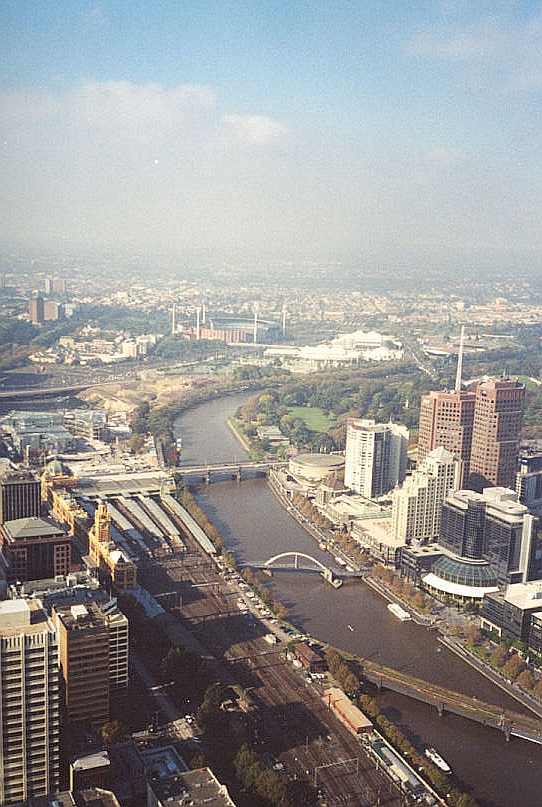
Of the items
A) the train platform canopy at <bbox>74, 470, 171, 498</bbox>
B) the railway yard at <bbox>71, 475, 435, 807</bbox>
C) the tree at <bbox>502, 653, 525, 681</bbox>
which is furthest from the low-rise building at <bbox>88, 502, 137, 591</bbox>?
the tree at <bbox>502, 653, 525, 681</bbox>

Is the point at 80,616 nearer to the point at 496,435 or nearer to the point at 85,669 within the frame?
the point at 85,669

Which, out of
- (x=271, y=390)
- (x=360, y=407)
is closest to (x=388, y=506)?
(x=360, y=407)

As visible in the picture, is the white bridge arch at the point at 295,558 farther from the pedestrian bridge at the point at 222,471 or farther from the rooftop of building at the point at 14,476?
the pedestrian bridge at the point at 222,471

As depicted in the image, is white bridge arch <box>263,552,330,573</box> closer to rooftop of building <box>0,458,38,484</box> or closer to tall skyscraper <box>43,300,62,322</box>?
rooftop of building <box>0,458,38,484</box>

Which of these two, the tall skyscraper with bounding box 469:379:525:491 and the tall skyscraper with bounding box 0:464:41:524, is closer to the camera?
the tall skyscraper with bounding box 0:464:41:524

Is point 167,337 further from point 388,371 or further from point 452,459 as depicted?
point 452,459

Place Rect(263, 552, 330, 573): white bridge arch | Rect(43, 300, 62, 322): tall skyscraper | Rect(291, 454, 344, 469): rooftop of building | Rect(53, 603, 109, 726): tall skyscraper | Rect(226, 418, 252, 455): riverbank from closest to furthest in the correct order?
Rect(53, 603, 109, 726): tall skyscraper → Rect(263, 552, 330, 573): white bridge arch → Rect(291, 454, 344, 469): rooftop of building → Rect(226, 418, 252, 455): riverbank → Rect(43, 300, 62, 322): tall skyscraper

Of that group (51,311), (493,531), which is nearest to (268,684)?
(493,531)
